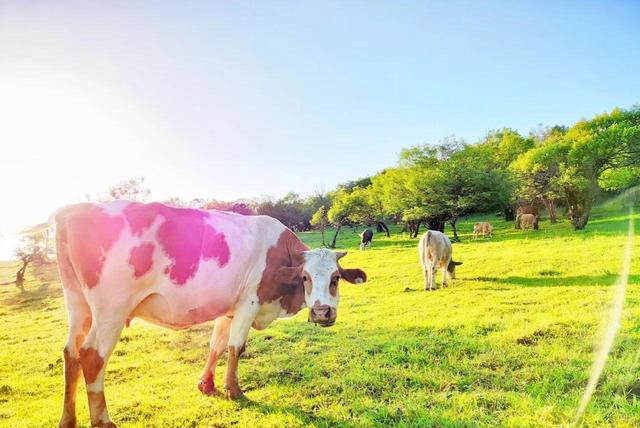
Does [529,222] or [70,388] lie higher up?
[529,222]

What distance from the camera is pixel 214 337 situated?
6.50m

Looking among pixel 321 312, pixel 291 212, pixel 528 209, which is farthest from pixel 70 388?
pixel 291 212

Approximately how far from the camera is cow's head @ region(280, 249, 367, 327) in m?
5.61

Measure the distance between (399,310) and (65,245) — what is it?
9.07 meters

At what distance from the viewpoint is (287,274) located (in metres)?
6.04

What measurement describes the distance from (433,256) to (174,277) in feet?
40.0

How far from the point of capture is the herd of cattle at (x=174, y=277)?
15.8 feet

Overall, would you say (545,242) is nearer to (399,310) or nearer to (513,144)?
(399,310)

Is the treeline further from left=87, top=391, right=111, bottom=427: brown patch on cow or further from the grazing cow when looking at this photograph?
left=87, top=391, right=111, bottom=427: brown patch on cow

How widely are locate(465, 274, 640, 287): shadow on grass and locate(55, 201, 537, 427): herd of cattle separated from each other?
33.6 feet

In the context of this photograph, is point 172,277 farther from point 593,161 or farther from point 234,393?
point 593,161

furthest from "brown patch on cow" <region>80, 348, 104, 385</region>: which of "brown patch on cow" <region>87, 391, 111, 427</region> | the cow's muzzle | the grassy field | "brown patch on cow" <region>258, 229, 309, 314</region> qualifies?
the cow's muzzle

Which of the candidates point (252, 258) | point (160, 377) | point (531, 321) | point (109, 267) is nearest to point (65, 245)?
point (109, 267)

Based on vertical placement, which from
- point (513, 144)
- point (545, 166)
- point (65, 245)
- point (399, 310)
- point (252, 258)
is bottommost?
point (399, 310)
